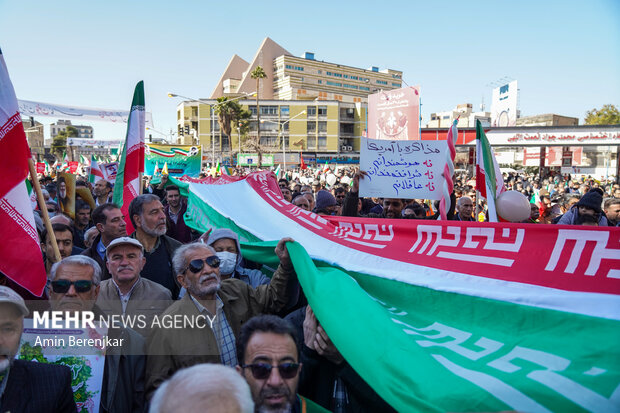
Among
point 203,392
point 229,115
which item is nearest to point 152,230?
point 203,392

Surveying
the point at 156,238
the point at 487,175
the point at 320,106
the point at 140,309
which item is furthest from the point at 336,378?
the point at 320,106

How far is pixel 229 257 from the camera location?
12.1ft

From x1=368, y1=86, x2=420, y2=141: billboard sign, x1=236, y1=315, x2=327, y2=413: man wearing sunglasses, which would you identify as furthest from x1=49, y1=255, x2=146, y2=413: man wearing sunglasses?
x1=368, y1=86, x2=420, y2=141: billboard sign

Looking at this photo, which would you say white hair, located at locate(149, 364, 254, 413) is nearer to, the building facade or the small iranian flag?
the small iranian flag

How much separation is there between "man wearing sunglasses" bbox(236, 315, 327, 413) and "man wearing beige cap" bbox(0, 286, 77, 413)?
2.91 feet

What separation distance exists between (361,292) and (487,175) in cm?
339

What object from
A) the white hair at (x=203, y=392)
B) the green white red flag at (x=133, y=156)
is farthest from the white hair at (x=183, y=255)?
the green white red flag at (x=133, y=156)

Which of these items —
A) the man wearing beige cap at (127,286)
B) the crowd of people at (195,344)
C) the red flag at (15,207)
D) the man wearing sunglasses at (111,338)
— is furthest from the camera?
the man wearing beige cap at (127,286)

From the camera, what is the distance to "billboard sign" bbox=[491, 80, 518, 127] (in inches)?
2074

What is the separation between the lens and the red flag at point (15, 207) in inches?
123

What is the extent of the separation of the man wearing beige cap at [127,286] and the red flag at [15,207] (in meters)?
0.45

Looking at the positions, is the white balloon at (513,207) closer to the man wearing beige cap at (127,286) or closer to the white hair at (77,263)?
the man wearing beige cap at (127,286)

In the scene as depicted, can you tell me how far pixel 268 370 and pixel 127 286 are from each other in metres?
1.78

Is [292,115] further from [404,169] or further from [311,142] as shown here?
[404,169]
